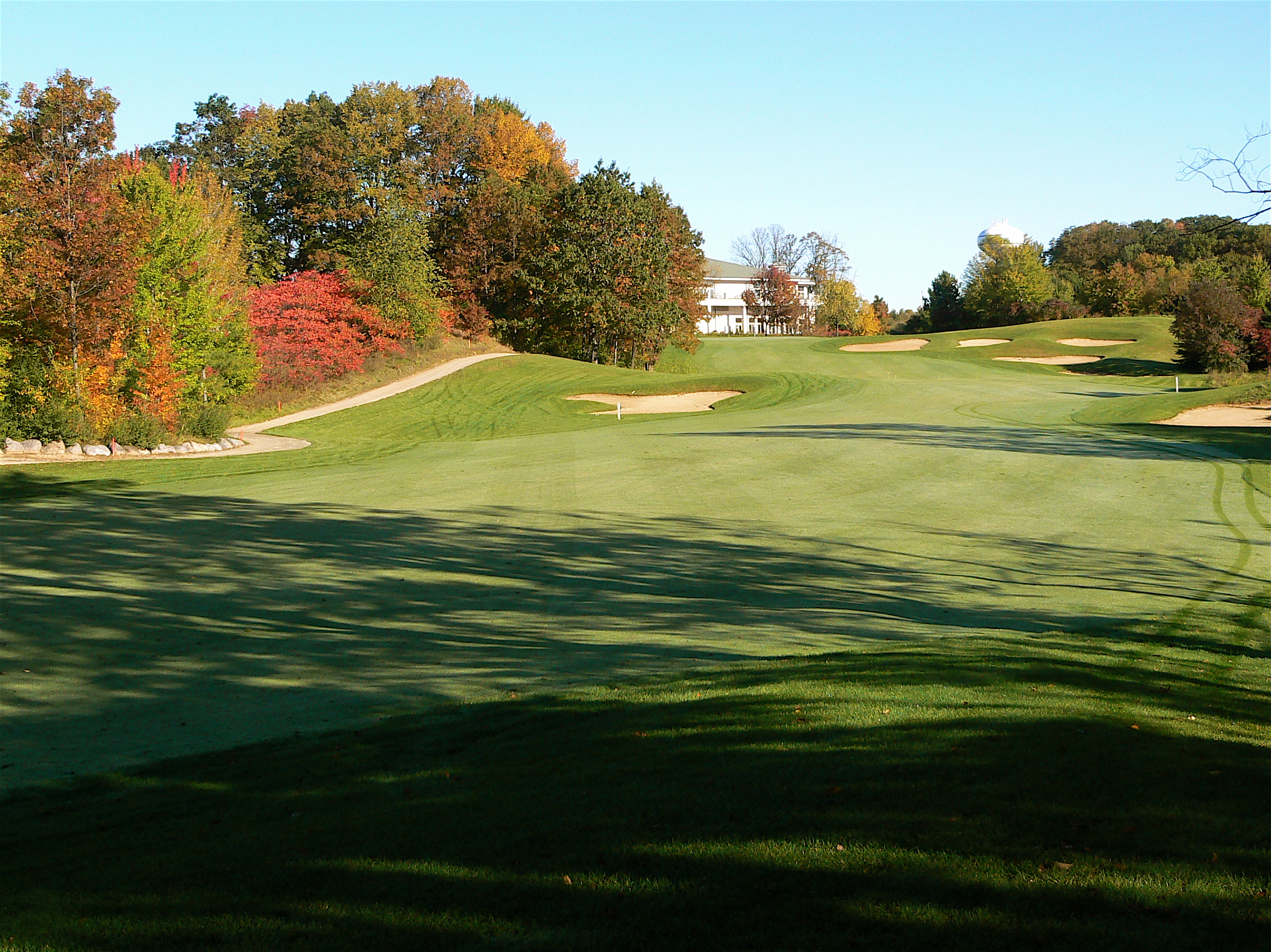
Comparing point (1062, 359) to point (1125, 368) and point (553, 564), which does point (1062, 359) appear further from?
point (553, 564)

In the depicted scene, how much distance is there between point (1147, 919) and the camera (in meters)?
3.69

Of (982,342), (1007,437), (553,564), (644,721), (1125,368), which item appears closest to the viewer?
(644,721)

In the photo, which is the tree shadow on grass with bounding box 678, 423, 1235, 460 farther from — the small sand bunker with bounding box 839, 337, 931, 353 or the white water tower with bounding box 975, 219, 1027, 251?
the white water tower with bounding box 975, 219, 1027, 251

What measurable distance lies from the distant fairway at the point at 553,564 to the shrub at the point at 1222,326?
22793 millimetres

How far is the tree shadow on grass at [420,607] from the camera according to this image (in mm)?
7539

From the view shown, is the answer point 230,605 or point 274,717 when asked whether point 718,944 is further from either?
point 230,605

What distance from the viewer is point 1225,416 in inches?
1281

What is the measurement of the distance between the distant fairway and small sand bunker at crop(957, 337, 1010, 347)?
38.1 metres

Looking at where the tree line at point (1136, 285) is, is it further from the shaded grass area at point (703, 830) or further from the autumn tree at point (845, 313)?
the shaded grass area at point (703, 830)

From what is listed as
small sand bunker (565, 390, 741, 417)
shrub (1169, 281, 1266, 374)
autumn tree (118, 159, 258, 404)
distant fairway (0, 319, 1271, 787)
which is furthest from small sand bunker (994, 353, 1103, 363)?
autumn tree (118, 159, 258, 404)

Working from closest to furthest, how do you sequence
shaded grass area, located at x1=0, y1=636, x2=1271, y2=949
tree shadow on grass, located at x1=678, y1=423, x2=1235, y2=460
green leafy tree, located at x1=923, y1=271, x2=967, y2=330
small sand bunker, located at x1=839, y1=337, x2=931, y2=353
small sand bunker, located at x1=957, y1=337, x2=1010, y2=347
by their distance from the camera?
1. shaded grass area, located at x1=0, y1=636, x2=1271, y2=949
2. tree shadow on grass, located at x1=678, y1=423, x2=1235, y2=460
3. small sand bunker, located at x1=957, y1=337, x2=1010, y2=347
4. small sand bunker, located at x1=839, y1=337, x2=931, y2=353
5. green leafy tree, located at x1=923, y1=271, x2=967, y2=330

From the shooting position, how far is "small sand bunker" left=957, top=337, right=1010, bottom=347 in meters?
64.8

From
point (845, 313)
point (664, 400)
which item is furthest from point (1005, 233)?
point (664, 400)

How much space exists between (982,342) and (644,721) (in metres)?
66.2
